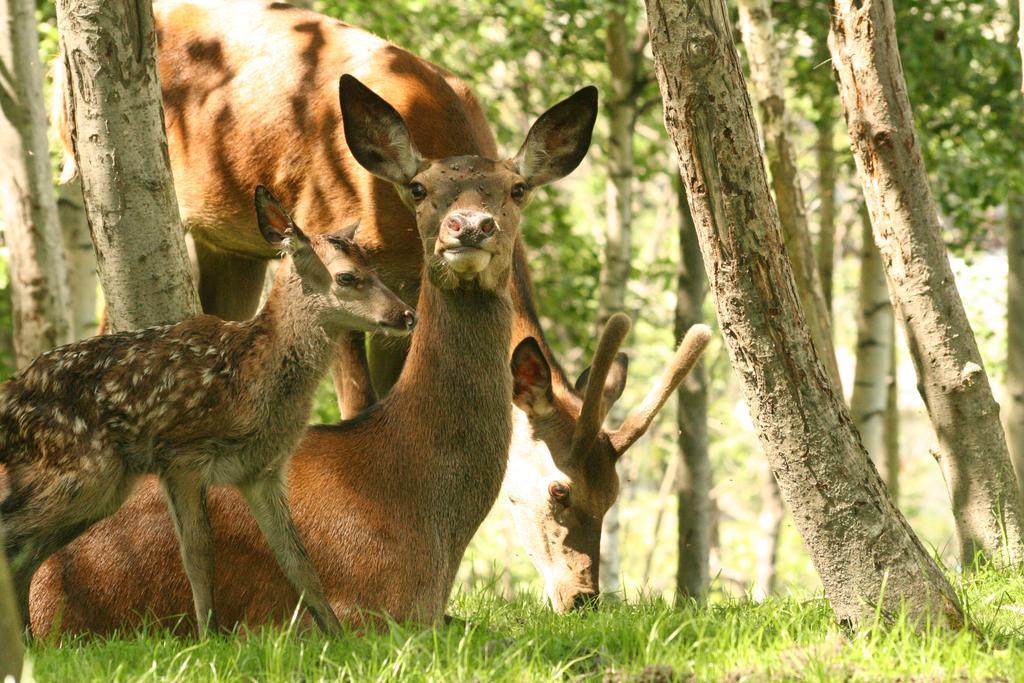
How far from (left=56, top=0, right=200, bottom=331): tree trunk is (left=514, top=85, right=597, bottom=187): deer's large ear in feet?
5.20

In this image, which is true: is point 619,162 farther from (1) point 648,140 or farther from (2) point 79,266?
(1) point 648,140

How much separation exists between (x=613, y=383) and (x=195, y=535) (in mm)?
3006

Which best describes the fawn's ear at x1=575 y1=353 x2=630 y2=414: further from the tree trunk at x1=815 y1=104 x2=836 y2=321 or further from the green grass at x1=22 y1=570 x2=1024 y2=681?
the tree trunk at x1=815 y1=104 x2=836 y2=321

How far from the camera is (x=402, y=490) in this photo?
5.79m

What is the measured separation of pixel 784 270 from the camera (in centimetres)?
479

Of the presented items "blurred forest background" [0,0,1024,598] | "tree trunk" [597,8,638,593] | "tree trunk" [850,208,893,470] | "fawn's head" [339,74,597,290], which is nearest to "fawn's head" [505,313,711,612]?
"blurred forest background" [0,0,1024,598]

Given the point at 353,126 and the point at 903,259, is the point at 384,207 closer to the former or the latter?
the point at 353,126

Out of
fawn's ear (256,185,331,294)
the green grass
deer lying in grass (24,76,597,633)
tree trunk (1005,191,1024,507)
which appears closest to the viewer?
the green grass

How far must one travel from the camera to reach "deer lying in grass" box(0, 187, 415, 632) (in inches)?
201

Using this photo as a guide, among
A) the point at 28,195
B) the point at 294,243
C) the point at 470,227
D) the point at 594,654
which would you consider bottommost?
the point at 594,654

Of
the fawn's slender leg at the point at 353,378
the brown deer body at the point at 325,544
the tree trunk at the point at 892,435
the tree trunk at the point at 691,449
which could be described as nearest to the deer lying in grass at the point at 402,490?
the brown deer body at the point at 325,544

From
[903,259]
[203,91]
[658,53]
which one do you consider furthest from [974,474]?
[203,91]

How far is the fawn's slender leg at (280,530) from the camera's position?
214 inches

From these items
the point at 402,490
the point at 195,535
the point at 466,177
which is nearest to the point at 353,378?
the point at 466,177
